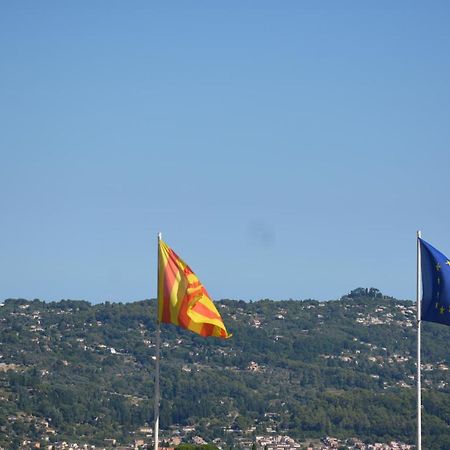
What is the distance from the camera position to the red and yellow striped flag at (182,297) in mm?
42438

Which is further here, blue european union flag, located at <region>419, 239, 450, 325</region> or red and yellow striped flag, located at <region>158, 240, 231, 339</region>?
blue european union flag, located at <region>419, 239, 450, 325</region>

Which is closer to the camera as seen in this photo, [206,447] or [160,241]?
[160,241]

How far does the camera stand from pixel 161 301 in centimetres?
4266

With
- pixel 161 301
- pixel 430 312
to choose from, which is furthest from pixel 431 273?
pixel 161 301

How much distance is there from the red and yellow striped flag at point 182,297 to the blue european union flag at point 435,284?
5568 millimetres

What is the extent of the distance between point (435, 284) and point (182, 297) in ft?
22.1

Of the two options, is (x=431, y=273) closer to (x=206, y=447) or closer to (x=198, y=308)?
(x=198, y=308)

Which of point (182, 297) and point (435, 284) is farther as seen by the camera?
point (435, 284)

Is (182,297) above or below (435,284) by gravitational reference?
below

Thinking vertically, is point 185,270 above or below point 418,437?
above

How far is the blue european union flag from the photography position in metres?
44.2

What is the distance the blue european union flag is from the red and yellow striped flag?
5568 mm

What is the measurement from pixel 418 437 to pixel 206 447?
9200cm

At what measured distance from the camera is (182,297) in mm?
42469
